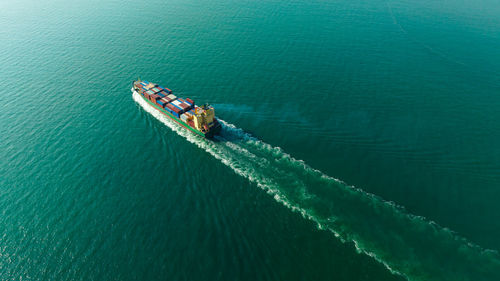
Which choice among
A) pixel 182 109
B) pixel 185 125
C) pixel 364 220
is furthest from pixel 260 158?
pixel 182 109

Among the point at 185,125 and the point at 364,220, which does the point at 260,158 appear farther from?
the point at 364,220

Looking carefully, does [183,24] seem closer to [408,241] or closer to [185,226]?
[185,226]

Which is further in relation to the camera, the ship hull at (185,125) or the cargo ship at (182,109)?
the ship hull at (185,125)

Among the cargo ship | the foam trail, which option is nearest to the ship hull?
the cargo ship

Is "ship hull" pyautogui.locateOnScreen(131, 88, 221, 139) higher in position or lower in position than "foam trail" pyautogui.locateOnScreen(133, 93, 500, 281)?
higher

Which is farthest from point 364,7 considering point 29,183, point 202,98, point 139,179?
point 29,183

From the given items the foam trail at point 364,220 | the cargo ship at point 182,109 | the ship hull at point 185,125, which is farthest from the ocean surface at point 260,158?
the cargo ship at point 182,109

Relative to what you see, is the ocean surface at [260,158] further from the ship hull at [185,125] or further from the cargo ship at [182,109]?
the cargo ship at [182,109]

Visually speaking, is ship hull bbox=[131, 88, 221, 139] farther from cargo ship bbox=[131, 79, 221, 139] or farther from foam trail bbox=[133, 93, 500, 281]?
foam trail bbox=[133, 93, 500, 281]
